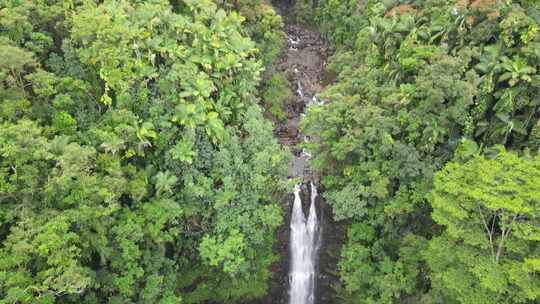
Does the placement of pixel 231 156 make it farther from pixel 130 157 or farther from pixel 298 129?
pixel 298 129

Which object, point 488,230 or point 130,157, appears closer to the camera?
point 488,230

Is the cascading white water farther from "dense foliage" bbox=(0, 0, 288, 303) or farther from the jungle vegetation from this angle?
"dense foliage" bbox=(0, 0, 288, 303)

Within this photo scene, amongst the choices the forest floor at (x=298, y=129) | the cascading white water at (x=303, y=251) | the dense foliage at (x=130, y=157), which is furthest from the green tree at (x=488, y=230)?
the cascading white water at (x=303, y=251)

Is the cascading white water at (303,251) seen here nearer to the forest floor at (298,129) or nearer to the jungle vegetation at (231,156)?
the forest floor at (298,129)

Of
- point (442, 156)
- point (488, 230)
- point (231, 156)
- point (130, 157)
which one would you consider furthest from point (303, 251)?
point (488, 230)

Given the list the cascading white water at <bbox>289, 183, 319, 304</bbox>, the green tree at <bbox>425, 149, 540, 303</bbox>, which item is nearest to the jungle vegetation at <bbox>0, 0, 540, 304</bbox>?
the green tree at <bbox>425, 149, 540, 303</bbox>

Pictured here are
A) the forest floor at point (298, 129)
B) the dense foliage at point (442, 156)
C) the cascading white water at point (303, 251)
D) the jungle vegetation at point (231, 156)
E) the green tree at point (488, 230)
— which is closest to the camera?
the green tree at point (488, 230)
